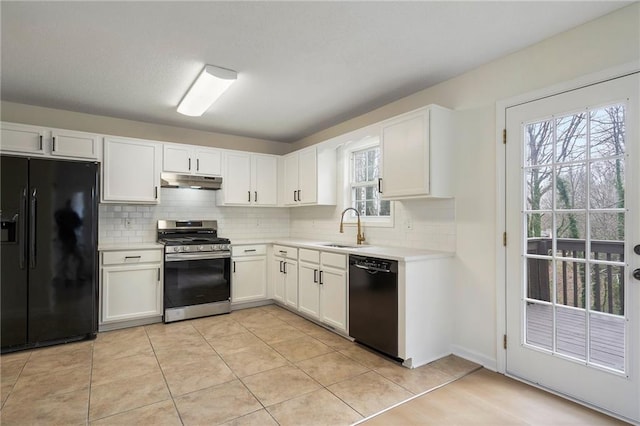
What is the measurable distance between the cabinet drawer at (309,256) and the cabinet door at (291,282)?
0.65 feet

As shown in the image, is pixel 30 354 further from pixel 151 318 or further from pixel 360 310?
pixel 360 310

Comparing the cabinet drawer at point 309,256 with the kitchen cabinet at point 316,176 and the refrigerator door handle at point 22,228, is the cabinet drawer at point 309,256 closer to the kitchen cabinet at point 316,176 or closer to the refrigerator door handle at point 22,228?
the kitchen cabinet at point 316,176

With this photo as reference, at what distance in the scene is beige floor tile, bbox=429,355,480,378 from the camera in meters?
2.69

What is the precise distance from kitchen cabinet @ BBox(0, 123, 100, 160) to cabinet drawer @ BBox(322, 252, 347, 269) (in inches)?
110

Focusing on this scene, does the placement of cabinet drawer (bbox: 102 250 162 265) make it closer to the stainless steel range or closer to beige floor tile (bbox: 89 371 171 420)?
the stainless steel range

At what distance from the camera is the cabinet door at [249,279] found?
4531 mm

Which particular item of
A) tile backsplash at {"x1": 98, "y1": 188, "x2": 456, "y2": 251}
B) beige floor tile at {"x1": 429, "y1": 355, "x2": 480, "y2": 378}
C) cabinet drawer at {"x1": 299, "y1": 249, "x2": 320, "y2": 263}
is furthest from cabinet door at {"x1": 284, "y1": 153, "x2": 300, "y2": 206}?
beige floor tile at {"x1": 429, "y1": 355, "x2": 480, "y2": 378}

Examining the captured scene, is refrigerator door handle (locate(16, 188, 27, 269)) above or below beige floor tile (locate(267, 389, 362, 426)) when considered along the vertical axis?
above

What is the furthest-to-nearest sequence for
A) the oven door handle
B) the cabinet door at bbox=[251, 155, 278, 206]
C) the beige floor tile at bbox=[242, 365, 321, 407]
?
1. the cabinet door at bbox=[251, 155, 278, 206]
2. the oven door handle
3. the beige floor tile at bbox=[242, 365, 321, 407]

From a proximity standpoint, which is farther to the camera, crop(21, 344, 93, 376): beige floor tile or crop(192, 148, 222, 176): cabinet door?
crop(192, 148, 222, 176): cabinet door

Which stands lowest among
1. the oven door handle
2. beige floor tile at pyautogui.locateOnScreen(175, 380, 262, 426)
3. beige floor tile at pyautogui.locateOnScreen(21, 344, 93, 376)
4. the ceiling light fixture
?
beige floor tile at pyautogui.locateOnScreen(21, 344, 93, 376)

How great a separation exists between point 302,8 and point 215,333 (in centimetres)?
315

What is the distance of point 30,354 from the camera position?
3104 millimetres

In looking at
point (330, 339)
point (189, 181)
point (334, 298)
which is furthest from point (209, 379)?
point (189, 181)
